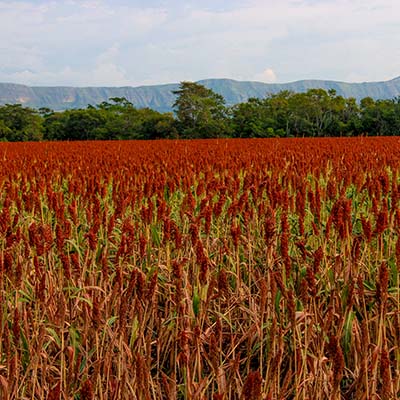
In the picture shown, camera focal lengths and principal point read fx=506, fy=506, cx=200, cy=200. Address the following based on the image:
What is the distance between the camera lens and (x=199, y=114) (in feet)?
175

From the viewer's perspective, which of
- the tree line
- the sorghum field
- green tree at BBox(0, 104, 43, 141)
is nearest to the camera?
the sorghum field

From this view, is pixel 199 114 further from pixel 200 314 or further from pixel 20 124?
pixel 200 314

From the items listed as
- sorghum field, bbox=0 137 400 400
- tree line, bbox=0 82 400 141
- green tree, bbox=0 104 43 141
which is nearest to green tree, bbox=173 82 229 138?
tree line, bbox=0 82 400 141

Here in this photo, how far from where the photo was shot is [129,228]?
2527 mm

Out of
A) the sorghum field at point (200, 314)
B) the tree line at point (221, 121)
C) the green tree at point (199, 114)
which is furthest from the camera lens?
the green tree at point (199, 114)

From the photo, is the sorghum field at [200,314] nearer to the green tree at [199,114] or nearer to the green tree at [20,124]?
the green tree at [199,114]

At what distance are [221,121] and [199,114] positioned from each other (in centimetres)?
265

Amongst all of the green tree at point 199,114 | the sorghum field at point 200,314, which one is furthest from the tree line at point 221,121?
the sorghum field at point 200,314

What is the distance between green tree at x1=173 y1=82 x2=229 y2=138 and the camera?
166 feet

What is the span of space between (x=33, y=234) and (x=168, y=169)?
4.71 metres

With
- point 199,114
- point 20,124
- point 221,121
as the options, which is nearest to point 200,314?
point 199,114

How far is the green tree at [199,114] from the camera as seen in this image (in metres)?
50.5

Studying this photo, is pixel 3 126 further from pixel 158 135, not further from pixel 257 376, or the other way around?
pixel 257 376

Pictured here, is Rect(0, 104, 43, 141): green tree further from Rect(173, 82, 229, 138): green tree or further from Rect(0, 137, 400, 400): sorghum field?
Rect(0, 137, 400, 400): sorghum field
